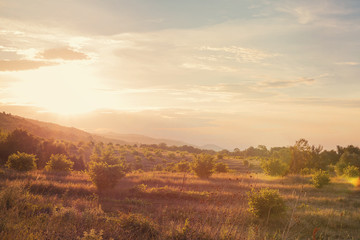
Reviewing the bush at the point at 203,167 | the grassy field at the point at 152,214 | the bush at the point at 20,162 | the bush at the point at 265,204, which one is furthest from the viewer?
the bush at the point at 203,167

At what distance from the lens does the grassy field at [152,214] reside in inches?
257

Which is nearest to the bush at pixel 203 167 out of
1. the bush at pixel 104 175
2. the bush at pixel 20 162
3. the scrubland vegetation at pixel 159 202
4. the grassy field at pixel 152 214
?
the scrubland vegetation at pixel 159 202

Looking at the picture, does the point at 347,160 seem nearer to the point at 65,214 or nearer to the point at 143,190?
the point at 143,190

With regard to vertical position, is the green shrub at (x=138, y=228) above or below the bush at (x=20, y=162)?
above

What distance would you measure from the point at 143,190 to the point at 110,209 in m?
4.70

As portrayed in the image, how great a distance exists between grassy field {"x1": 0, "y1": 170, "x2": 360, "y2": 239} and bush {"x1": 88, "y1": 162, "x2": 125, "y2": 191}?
0.54 meters

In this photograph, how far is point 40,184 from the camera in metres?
14.6

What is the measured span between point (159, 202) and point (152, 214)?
4363mm

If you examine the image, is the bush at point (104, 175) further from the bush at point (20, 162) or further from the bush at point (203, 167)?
the bush at point (203, 167)

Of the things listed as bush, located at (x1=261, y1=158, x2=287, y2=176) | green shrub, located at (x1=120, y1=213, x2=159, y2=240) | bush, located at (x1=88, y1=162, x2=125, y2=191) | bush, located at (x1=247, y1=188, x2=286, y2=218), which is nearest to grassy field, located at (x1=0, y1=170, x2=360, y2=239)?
green shrub, located at (x1=120, y1=213, x2=159, y2=240)

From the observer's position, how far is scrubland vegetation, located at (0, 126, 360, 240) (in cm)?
683

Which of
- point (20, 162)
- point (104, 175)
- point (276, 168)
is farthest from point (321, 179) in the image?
point (20, 162)

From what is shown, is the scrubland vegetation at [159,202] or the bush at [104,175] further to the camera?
the bush at [104,175]

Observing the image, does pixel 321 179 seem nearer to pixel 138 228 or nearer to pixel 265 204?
pixel 265 204
